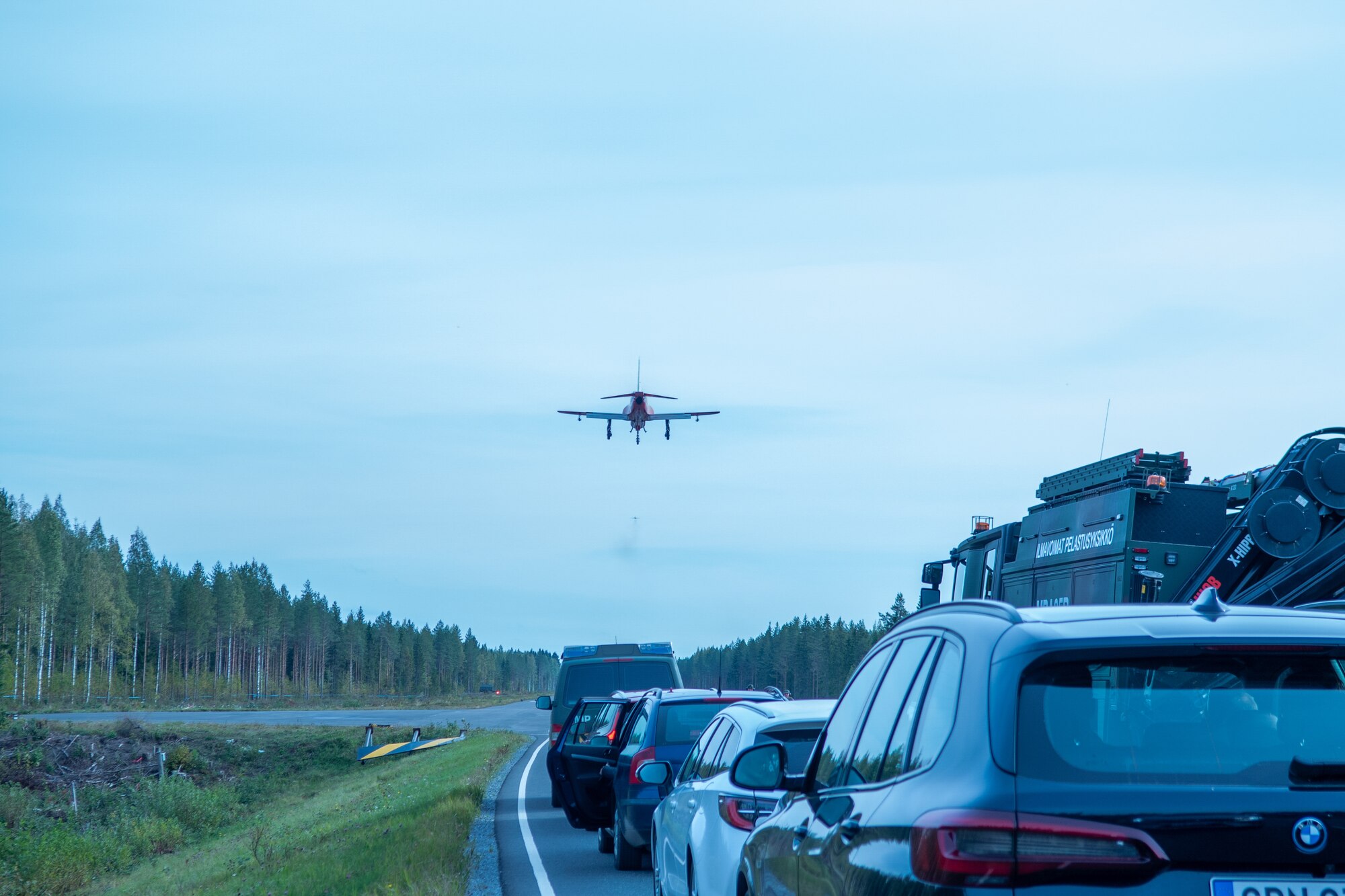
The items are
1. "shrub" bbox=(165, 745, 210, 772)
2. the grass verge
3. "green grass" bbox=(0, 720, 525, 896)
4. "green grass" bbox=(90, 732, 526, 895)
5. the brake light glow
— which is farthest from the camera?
the grass verge

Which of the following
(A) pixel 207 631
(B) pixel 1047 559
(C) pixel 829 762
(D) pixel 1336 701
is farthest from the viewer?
(A) pixel 207 631

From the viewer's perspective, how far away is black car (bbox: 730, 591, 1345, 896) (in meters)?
3.14

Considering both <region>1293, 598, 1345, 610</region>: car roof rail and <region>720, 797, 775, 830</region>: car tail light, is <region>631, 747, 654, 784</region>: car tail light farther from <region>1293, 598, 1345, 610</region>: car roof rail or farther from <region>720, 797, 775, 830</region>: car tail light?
<region>1293, 598, 1345, 610</region>: car roof rail

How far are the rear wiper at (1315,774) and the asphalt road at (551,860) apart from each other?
31.4 ft

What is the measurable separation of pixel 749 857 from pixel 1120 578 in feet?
27.9

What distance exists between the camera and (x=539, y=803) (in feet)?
74.2

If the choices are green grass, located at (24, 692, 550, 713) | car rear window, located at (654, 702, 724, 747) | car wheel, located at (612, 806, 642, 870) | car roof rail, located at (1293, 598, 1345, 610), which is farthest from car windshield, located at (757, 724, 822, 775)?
green grass, located at (24, 692, 550, 713)

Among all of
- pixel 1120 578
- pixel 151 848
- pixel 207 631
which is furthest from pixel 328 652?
pixel 1120 578

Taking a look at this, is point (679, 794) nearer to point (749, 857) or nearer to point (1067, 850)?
point (749, 857)

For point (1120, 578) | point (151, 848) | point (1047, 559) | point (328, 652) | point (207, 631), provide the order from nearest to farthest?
point (1120, 578) → point (1047, 559) → point (151, 848) → point (207, 631) → point (328, 652)

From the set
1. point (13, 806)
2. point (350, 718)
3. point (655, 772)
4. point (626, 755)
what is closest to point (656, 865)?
point (655, 772)

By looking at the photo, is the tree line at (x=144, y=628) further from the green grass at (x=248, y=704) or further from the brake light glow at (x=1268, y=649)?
the brake light glow at (x=1268, y=649)

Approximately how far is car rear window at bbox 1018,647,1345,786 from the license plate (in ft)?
0.80

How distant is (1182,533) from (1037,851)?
11378 mm
